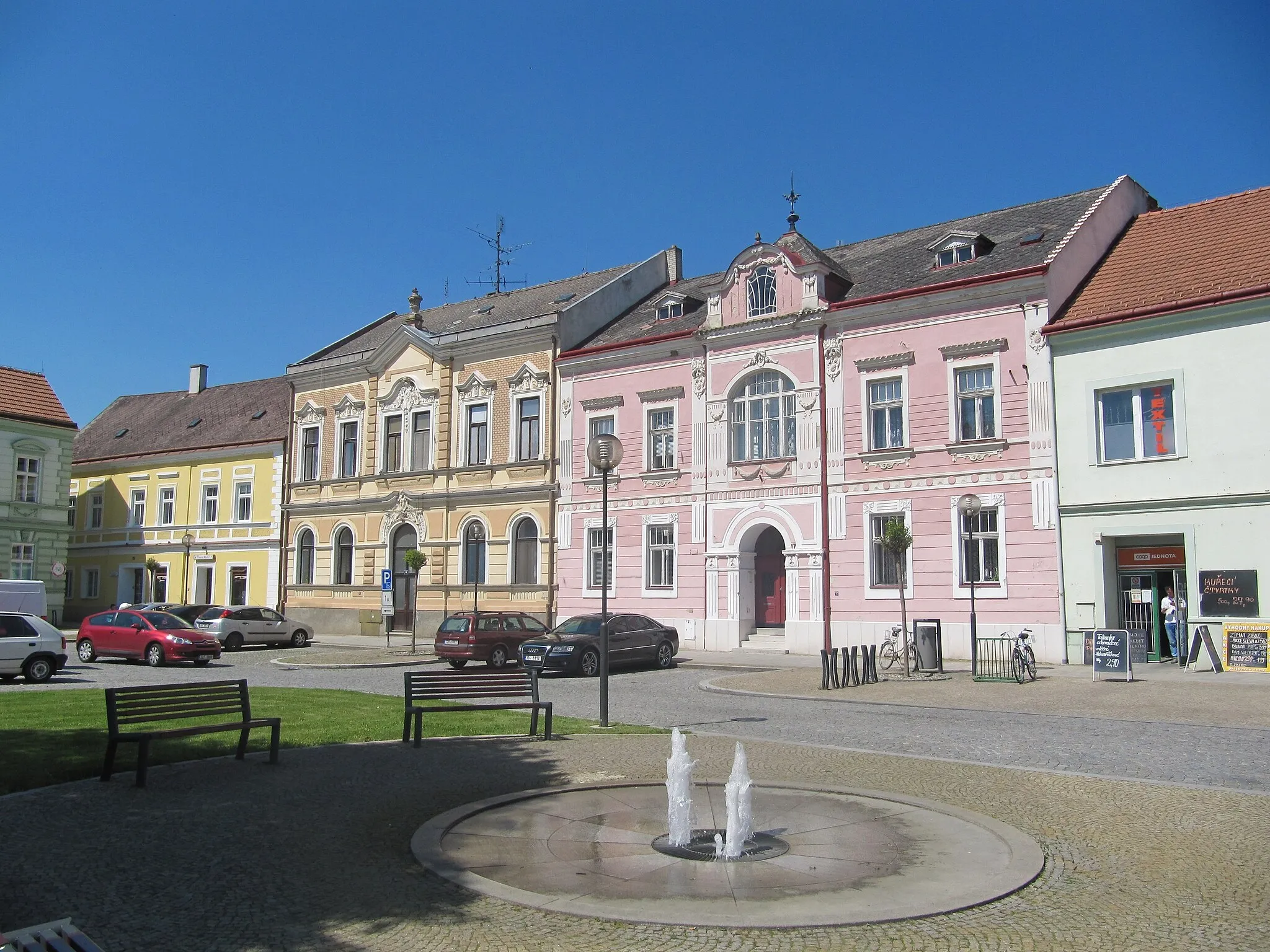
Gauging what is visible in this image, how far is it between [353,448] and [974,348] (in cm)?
2503

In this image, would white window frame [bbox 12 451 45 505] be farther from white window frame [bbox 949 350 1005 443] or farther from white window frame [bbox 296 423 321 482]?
white window frame [bbox 949 350 1005 443]

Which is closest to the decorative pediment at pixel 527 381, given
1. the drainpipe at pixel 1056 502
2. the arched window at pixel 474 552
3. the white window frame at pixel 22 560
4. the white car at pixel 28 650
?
the arched window at pixel 474 552

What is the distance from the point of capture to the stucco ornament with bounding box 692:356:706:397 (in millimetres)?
32719

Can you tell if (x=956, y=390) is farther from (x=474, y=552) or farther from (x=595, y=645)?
(x=474, y=552)

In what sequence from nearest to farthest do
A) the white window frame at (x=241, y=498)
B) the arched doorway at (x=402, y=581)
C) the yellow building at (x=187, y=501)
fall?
1. the arched doorway at (x=402, y=581)
2. the yellow building at (x=187, y=501)
3. the white window frame at (x=241, y=498)

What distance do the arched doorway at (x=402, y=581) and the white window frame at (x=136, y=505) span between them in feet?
52.1

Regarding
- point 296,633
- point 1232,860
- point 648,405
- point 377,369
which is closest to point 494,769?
point 1232,860

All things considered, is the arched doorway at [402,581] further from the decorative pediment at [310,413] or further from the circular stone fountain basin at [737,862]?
the circular stone fountain basin at [737,862]

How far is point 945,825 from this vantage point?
8320 mm

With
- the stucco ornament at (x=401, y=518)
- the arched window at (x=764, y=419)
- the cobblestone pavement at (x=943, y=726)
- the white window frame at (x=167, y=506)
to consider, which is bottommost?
the cobblestone pavement at (x=943, y=726)

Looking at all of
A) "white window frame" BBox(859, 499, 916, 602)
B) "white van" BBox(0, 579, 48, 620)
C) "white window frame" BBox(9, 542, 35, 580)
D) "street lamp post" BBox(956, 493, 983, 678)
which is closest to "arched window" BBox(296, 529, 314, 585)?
"white window frame" BBox(9, 542, 35, 580)

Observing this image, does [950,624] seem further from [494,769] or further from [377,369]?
[377,369]

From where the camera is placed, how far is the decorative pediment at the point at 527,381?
3672 centimetres

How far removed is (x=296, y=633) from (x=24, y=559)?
1679 centimetres
